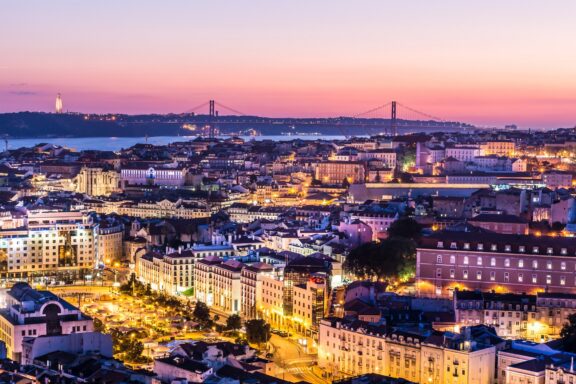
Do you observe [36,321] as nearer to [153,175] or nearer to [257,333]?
[257,333]

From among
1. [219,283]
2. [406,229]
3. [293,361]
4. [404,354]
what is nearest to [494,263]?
[406,229]

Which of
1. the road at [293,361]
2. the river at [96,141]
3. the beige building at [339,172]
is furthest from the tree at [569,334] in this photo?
the river at [96,141]

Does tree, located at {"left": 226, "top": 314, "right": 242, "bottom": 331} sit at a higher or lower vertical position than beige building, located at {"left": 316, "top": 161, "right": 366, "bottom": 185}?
lower

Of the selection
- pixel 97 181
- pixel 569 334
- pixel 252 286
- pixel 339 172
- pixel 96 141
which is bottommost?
pixel 96 141

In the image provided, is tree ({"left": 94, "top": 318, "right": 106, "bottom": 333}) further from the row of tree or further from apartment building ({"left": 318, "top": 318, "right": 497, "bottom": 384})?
the row of tree

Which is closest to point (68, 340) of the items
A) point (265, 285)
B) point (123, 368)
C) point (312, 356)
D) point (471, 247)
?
point (123, 368)

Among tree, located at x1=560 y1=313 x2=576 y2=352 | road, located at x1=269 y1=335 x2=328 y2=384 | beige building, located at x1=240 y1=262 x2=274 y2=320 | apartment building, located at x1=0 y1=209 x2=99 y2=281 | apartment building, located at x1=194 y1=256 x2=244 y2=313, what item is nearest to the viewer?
tree, located at x1=560 y1=313 x2=576 y2=352

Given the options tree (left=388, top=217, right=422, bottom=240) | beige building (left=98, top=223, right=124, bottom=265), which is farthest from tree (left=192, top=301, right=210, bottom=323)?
beige building (left=98, top=223, right=124, bottom=265)
